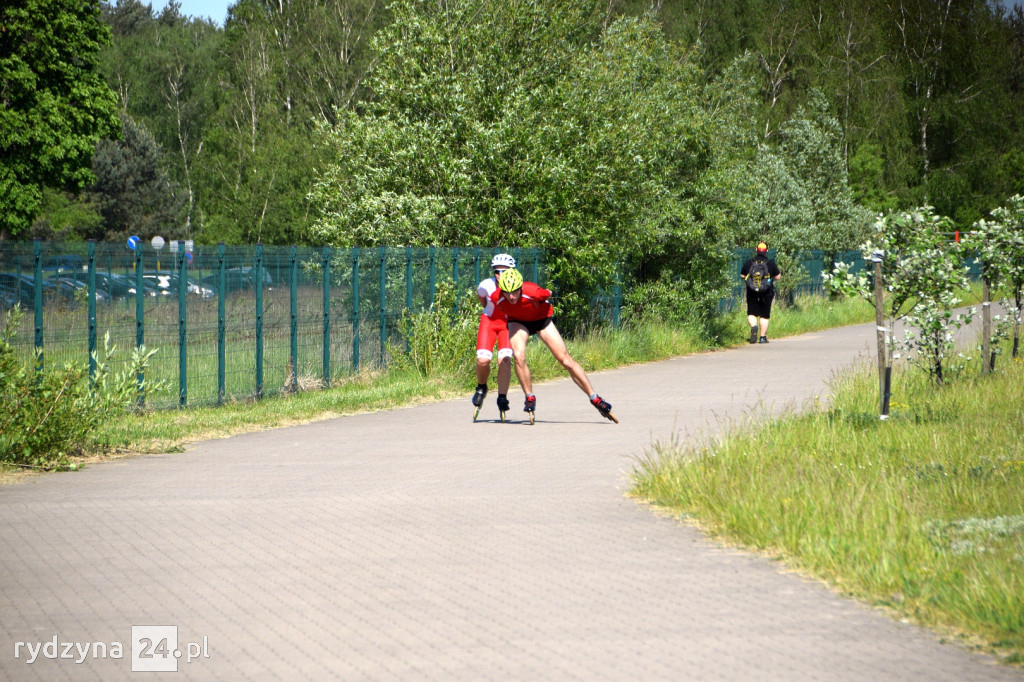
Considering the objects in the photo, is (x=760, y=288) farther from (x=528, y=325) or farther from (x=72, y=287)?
(x=72, y=287)

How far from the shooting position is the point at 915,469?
924 centimetres

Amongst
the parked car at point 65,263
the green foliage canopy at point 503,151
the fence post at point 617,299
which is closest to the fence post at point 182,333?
the parked car at point 65,263

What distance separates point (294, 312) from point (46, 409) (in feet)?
19.8

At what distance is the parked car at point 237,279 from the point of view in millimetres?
15273

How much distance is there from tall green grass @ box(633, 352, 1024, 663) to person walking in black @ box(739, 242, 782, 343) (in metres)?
14.5

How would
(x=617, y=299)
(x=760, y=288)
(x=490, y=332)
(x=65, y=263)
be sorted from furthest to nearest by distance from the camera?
(x=760, y=288) < (x=617, y=299) < (x=490, y=332) < (x=65, y=263)

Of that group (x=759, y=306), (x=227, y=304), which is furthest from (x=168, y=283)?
(x=759, y=306)

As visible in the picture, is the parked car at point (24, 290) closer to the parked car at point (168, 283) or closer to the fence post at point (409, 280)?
the parked car at point (168, 283)

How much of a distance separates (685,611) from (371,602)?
4.75 ft

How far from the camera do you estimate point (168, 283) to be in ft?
48.4

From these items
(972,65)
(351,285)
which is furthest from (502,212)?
(972,65)

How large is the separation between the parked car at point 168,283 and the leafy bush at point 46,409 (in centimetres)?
276

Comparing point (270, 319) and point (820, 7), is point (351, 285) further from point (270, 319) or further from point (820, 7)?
point (820, 7)

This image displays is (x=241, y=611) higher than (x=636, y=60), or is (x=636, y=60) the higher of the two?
(x=636, y=60)
